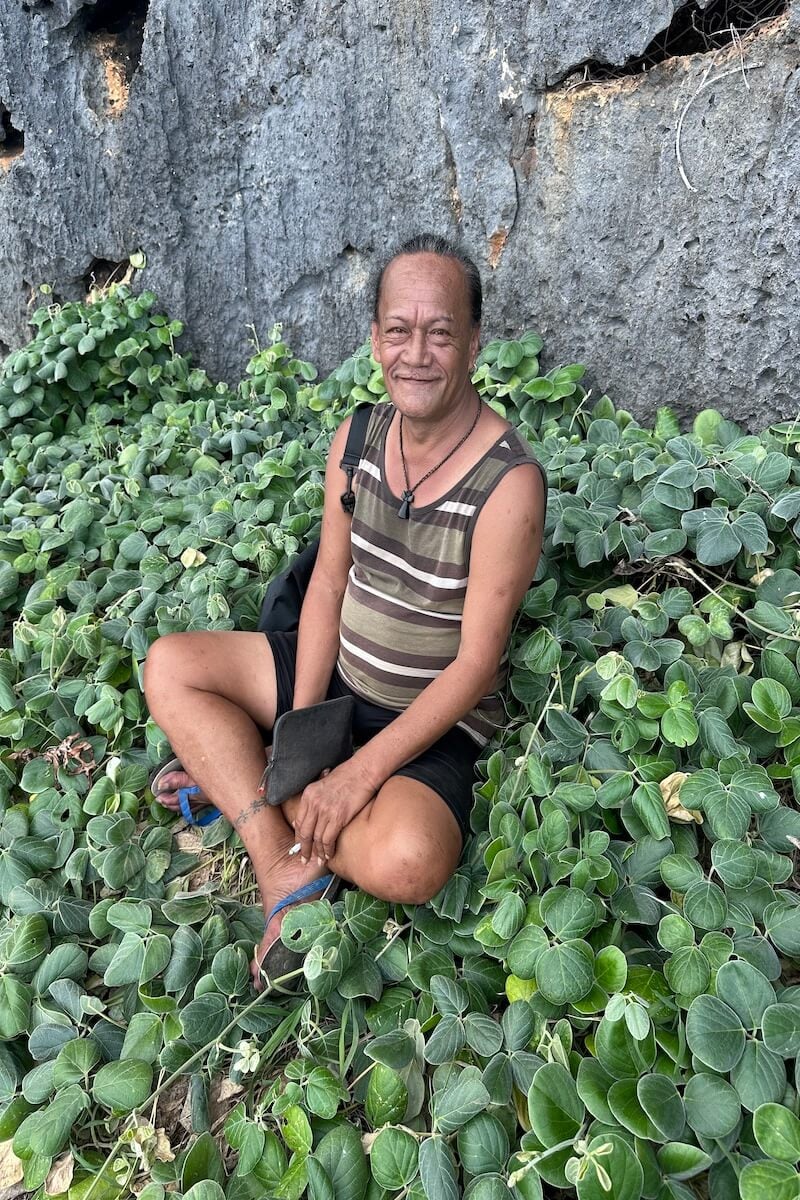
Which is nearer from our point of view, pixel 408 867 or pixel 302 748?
pixel 408 867

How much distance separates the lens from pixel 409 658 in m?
1.95

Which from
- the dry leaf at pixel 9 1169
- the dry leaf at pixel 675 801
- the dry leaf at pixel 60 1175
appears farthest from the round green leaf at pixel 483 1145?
the dry leaf at pixel 9 1169

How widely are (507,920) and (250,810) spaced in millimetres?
675

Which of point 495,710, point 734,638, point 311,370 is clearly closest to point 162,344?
point 311,370

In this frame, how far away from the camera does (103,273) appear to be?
155 inches

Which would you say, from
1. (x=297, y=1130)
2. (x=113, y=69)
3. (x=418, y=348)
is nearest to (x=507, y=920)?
(x=297, y=1130)

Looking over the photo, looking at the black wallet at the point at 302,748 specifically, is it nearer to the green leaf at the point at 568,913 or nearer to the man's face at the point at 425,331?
the green leaf at the point at 568,913

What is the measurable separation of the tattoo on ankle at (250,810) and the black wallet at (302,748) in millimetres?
14

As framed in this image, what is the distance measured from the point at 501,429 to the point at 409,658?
0.56 meters

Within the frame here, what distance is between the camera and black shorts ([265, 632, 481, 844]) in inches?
72.5

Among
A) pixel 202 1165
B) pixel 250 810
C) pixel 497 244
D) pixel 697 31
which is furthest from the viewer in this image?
pixel 497 244

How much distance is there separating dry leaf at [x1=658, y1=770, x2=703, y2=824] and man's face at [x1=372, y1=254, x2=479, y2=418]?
0.90 metres

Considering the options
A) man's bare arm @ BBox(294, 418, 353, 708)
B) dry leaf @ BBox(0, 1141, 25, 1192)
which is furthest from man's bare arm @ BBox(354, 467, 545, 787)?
dry leaf @ BBox(0, 1141, 25, 1192)

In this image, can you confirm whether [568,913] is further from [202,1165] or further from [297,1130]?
[202,1165]
